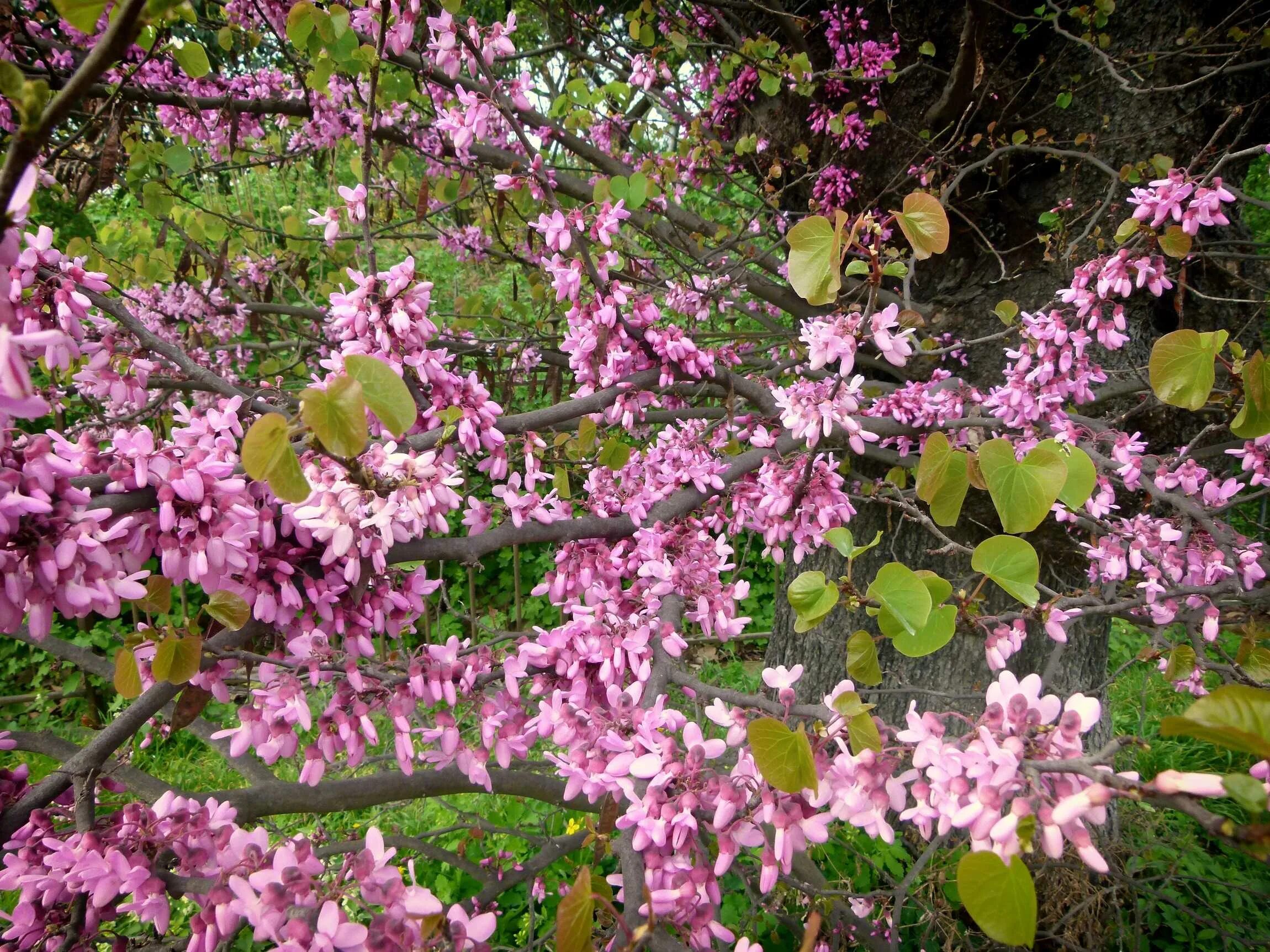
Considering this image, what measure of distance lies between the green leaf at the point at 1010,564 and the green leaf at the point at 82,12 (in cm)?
101

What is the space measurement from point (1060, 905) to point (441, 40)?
324 centimetres

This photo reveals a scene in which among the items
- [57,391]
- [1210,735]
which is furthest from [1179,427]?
[57,391]

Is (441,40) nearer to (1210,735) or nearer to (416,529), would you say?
(416,529)

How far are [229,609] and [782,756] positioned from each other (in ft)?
2.22

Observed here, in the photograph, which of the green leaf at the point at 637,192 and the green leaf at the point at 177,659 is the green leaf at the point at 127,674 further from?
the green leaf at the point at 637,192

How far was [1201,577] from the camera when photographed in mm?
1774

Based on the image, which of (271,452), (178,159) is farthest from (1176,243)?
(178,159)

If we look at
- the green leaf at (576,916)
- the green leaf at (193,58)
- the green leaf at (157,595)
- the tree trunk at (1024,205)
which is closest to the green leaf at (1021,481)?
the green leaf at (576,916)

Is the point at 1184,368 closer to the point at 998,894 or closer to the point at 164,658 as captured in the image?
the point at 998,894

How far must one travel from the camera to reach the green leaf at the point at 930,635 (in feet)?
2.93

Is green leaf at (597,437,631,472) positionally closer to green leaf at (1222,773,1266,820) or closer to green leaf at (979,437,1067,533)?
green leaf at (979,437,1067,533)

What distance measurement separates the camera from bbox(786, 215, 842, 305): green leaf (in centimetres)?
93

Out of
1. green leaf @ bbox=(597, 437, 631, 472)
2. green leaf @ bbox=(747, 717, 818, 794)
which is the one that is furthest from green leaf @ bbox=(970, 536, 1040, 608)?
green leaf @ bbox=(597, 437, 631, 472)

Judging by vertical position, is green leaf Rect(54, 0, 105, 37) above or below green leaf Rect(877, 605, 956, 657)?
above
